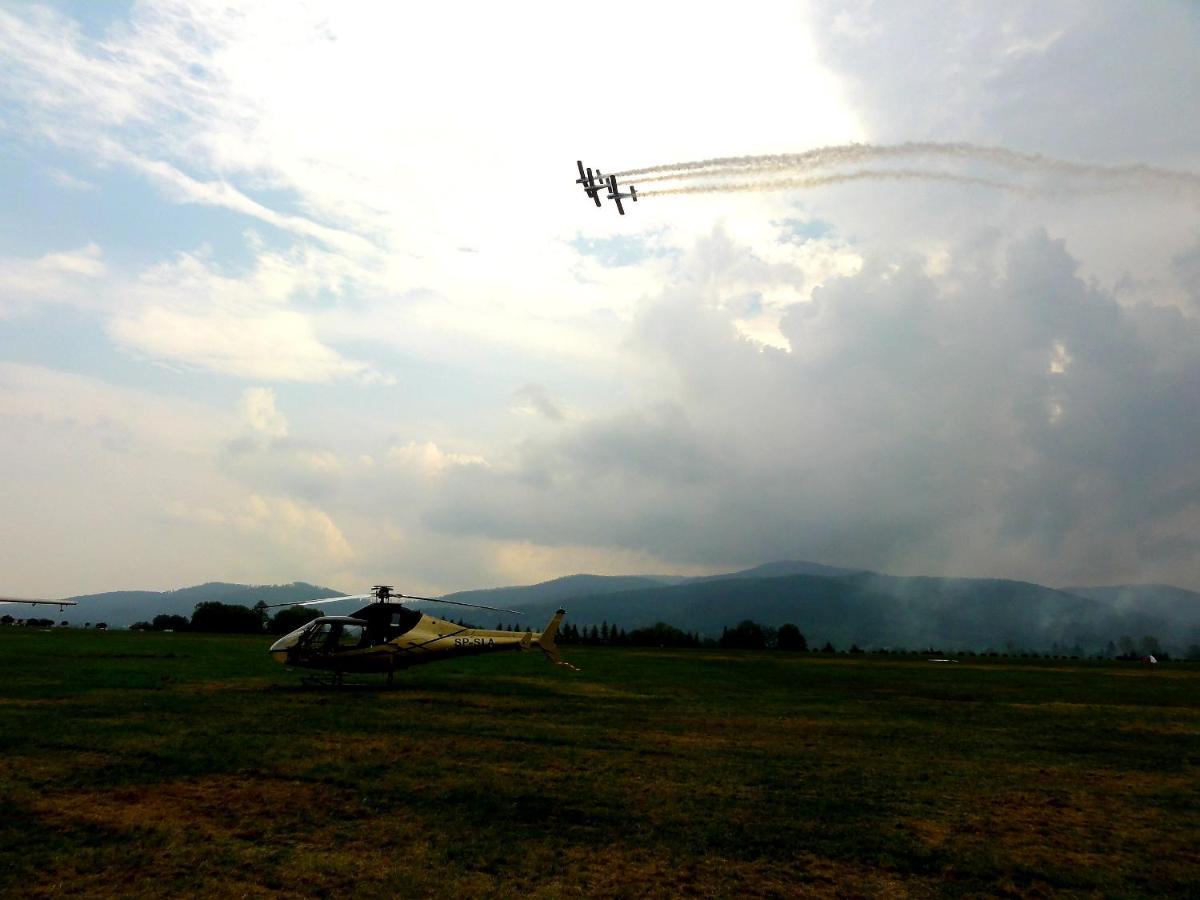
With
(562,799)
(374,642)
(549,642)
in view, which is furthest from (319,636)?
(562,799)

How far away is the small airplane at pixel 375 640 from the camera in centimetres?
2616

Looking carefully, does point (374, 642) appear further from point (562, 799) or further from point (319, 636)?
point (562, 799)

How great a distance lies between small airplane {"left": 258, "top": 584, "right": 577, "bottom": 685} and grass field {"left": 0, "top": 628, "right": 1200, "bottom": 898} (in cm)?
162

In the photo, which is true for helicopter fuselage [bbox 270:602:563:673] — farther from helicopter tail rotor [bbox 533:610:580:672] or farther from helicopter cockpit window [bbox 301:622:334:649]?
helicopter tail rotor [bbox 533:610:580:672]

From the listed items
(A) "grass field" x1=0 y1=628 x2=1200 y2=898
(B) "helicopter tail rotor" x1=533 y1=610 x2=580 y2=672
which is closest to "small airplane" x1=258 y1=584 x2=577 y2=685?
(A) "grass field" x1=0 y1=628 x2=1200 y2=898

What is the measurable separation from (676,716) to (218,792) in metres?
14.2

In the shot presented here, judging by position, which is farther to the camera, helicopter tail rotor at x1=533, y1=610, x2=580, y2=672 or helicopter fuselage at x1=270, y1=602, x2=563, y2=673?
helicopter tail rotor at x1=533, y1=610, x2=580, y2=672

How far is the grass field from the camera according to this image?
959 cm

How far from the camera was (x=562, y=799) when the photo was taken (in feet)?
42.0

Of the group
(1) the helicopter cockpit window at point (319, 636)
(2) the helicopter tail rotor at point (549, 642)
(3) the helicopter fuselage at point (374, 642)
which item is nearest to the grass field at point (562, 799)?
(3) the helicopter fuselage at point (374, 642)

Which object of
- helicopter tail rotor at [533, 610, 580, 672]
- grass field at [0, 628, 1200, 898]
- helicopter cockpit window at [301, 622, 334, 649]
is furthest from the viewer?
helicopter tail rotor at [533, 610, 580, 672]

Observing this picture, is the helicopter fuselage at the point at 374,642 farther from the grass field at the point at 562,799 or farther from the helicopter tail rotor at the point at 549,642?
the helicopter tail rotor at the point at 549,642

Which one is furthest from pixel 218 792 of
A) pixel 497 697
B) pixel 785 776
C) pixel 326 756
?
pixel 497 697

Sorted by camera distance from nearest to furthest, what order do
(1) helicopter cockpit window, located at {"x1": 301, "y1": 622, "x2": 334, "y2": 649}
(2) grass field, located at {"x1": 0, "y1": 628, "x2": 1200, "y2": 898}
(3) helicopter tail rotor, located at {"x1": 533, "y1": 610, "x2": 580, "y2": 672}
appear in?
1. (2) grass field, located at {"x1": 0, "y1": 628, "x2": 1200, "y2": 898}
2. (1) helicopter cockpit window, located at {"x1": 301, "y1": 622, "x2": 334, "y2": 649}
3. (3) helicopter tail rotor, located at {"x1": 533, "y1": 610, "x2": 580, "y2": 672}
